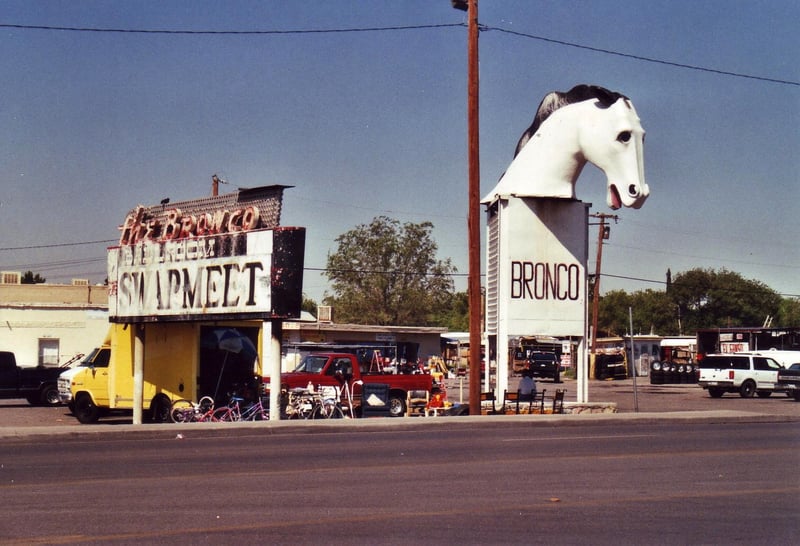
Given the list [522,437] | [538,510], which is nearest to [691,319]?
[522,437]

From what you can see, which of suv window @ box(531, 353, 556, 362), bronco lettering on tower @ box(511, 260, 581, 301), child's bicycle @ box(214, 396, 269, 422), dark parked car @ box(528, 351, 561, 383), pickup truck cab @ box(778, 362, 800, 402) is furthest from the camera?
suv window @ box(531, 353, 556, 362)

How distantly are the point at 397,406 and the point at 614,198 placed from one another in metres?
9.01

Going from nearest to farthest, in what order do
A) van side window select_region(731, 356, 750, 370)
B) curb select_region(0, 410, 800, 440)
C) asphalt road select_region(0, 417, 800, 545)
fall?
asphalt road select_region(0, 417, 800, 545) → curb select_region(0, 410, 800, 440) → van side window select_region(731, 356, 750, 370)

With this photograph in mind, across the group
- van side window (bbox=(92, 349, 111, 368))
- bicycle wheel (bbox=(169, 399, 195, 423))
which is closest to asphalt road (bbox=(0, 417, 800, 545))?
bicycle wheel (bbox=(169, 399, 195, 423))

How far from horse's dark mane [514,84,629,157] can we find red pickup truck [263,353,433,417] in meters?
7.40

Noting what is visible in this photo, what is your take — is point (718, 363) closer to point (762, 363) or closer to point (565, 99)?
point (762, 363)

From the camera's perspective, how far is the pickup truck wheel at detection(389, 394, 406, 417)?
95.2 ft

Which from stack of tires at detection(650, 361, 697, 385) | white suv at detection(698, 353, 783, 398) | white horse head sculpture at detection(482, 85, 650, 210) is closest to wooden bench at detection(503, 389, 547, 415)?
white horse head sculpture at detection(482, 85, 650, 210)

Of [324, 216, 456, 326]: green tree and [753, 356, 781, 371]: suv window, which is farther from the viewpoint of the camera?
[324, 216, 456, 326]: green tree

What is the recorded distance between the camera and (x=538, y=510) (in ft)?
32.2

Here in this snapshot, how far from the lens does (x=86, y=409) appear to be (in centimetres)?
2703

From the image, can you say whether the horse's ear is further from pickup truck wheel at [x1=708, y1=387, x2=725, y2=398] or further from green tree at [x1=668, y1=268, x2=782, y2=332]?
green tree at [x1=668, y1=268, x2=782, y2=332]

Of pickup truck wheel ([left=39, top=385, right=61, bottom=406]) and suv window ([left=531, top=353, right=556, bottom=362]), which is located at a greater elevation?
suv window ([left=531, top=353, right=556, bottom=362])

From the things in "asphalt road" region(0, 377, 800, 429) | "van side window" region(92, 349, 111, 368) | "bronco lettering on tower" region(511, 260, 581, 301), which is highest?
Answer: "bronco lettering on tower" region(511, 260, 581, 301)
